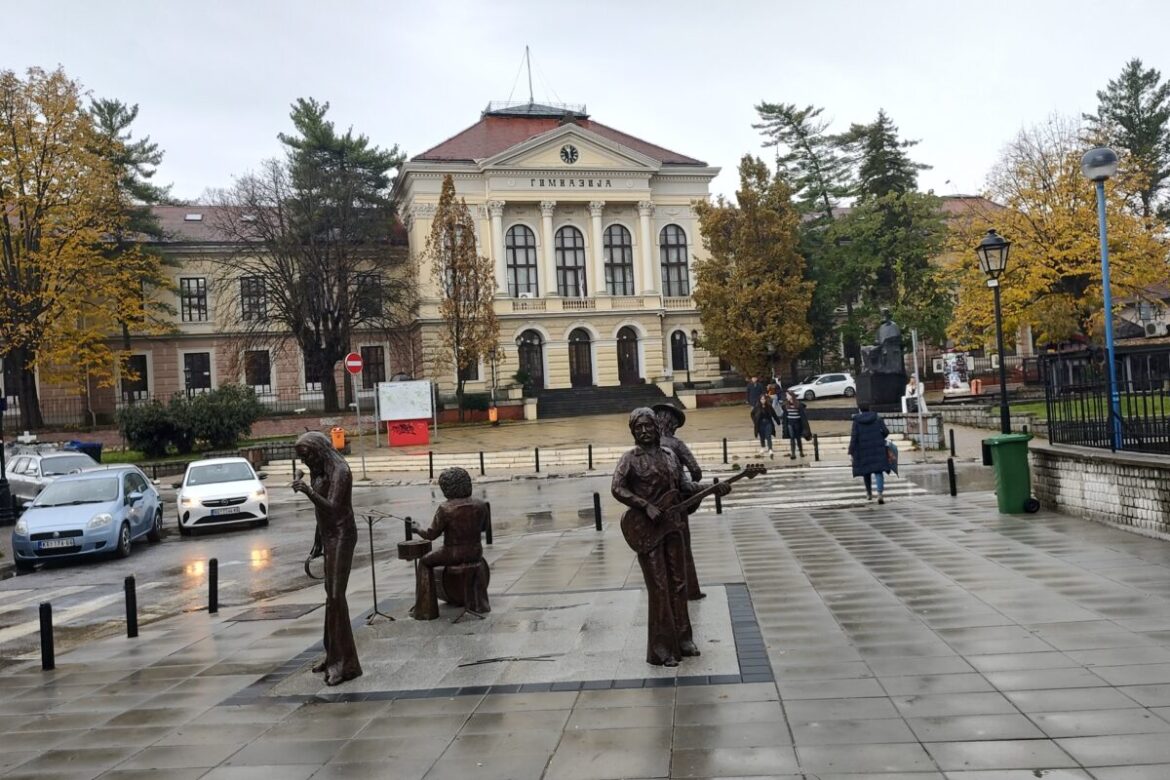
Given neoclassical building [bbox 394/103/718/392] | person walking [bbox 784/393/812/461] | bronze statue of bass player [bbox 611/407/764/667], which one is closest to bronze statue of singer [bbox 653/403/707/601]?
bronze statue of bass player [bbox 611/407/764/667]

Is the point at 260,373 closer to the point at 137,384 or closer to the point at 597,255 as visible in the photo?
the point at 137,384

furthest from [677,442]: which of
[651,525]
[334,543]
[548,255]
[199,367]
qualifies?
[199,367]

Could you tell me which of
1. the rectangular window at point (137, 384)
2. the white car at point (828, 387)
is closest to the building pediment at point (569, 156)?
the white car at point (828, 387)

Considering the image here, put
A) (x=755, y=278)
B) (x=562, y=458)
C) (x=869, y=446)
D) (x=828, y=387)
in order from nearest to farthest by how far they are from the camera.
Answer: (x=869, y=446) < (x=562, y=458) < (x=755, y=278) < (x=828, y=387)

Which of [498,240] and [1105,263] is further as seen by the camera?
[498,240]

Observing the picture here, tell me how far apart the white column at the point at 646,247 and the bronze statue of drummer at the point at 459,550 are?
4610 centimetres

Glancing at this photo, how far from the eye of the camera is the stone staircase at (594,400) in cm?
4650

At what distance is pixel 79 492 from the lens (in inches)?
617

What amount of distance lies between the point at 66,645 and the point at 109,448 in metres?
33.0

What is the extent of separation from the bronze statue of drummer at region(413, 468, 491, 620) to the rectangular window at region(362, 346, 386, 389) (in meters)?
47.1

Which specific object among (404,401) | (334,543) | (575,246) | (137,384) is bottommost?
(334,543)

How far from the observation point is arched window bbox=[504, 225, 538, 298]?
53219mm

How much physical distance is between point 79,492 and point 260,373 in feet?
126

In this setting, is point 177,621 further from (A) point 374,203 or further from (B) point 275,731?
(A) point 374,203
